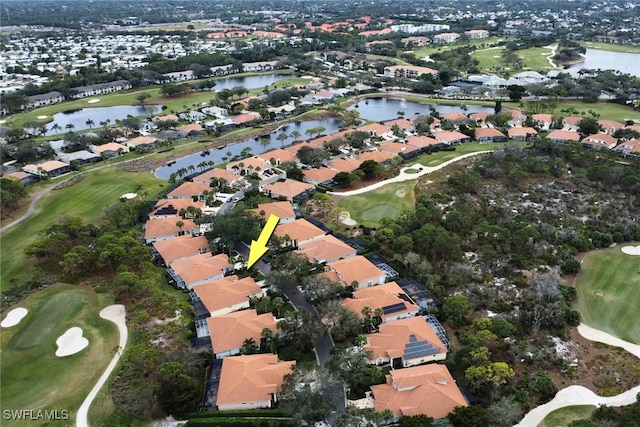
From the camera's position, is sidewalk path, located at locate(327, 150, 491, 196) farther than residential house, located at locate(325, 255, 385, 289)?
Yes

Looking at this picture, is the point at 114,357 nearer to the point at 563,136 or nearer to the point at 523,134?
the point at 523,134

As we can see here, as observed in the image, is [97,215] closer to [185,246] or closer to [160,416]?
[185,246]

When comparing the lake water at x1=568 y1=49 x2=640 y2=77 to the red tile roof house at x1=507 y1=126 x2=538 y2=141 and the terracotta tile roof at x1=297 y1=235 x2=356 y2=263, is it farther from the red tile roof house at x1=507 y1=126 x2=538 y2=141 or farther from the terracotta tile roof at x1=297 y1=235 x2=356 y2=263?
the terracotta tile roof at x1=297 y1=235 x2=356 y2=263

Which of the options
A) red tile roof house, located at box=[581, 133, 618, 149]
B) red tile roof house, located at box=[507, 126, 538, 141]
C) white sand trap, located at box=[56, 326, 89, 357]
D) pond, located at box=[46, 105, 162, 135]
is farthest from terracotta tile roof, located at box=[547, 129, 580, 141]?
pond, located at box=[46, 105, 162, 135]

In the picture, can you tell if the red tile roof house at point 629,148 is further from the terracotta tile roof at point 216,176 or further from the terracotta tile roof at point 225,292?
the terracotta tile roof at point 225,292

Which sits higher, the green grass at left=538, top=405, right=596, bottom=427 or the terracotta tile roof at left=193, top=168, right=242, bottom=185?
the terracotta tile roof at left=193, top=168, right=242, bottom=185

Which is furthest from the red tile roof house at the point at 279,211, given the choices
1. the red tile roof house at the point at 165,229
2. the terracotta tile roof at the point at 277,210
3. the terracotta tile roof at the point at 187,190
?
the terracotta tile roof at the point at 187,190

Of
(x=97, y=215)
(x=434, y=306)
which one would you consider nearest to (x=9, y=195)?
(x=97, y=215)
